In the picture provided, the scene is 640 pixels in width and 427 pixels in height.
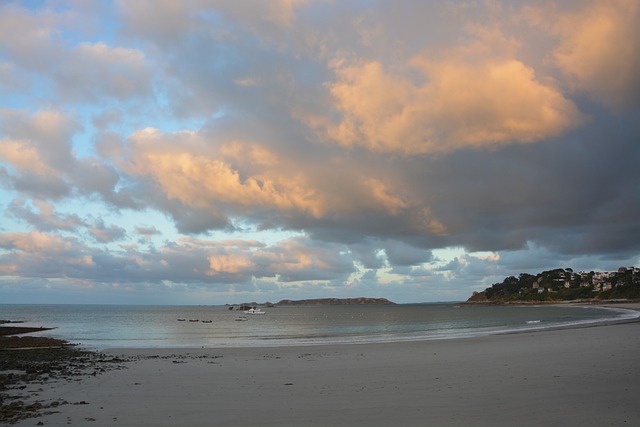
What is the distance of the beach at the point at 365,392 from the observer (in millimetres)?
10953

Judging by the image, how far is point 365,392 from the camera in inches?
562

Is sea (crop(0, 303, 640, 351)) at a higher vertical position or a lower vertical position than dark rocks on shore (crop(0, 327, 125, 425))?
lower

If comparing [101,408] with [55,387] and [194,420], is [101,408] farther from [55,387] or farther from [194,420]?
[55,387]

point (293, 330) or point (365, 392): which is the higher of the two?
point (365, 392)

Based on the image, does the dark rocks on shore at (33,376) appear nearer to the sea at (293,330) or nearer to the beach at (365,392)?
the beach at (365,392)

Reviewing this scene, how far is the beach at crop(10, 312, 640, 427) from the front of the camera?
35.9 feet

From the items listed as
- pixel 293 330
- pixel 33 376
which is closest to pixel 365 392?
pixel 33 376

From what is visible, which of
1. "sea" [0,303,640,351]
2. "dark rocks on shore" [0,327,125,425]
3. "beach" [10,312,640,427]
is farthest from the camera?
"sea" [0,303,640,351]

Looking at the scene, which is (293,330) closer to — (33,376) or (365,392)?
(33,376)

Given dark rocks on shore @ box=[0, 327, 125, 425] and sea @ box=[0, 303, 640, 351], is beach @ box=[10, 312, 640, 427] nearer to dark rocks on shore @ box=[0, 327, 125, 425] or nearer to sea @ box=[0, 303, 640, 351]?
dark rocks on shore @ box=[0, 327, 125, 425]

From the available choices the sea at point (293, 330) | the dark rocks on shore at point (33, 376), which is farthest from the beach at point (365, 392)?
the sea at point (293, 330)

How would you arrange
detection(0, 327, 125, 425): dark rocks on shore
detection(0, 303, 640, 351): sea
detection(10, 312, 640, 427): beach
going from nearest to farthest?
detection(10, 312, 640, 427): beach, detection(0, 327, 125, 425): dark rocks on shore, detection(0, 303, 640, 351): sea

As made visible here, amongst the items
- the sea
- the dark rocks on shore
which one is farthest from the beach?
the sea

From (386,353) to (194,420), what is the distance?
1739 centimetres
